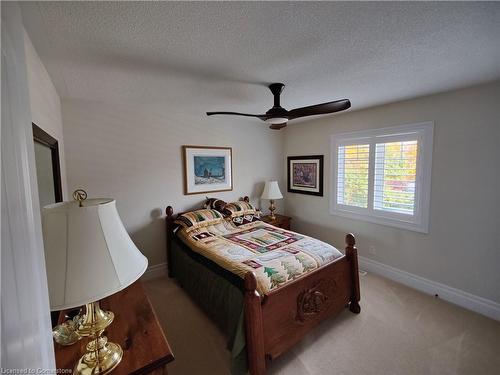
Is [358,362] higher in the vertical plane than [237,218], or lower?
lower

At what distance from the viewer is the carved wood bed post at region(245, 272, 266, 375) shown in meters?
1.65

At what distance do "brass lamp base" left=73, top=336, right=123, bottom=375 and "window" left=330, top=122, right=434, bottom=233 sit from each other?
10.4 feet

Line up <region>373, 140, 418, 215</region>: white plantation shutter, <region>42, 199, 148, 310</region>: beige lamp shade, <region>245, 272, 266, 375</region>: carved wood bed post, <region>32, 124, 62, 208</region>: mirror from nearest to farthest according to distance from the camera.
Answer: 1. <region>42, 199, 148, 310</region>: beige lamp shade
2. <region>32, 124, 62, 208</region>: mirror
3. <region>245, 272, 266, 375</region>: carved wood bed post
4. <region>373, 140, 418, 215</region>: white plantation shutter

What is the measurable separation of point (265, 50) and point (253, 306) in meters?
1.77

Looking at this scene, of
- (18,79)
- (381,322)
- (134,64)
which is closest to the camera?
(18,79)

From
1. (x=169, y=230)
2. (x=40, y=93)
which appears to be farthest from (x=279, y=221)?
(x=40, y=93)

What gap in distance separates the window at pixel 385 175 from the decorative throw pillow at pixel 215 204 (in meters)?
1.76

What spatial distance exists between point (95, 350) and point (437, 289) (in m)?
3.35

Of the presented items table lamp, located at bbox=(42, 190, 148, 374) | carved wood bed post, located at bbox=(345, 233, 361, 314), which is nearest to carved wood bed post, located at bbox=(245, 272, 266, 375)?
table lamp, located at bbox=(42, 190, 148, 374)

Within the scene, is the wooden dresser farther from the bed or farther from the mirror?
the mirror

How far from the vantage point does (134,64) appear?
1.76 m

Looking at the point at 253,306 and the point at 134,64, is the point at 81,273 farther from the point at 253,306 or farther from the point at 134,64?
the point at 134,64

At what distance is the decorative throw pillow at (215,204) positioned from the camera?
3470mm

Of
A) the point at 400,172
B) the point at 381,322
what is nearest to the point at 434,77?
the point at 400,172
